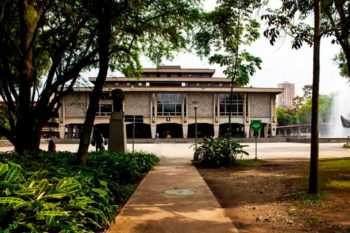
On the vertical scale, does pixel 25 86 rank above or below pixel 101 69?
below

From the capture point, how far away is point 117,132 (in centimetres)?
1948

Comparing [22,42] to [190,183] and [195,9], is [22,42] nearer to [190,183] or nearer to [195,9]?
[195,9]

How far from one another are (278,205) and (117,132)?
38.6 ft

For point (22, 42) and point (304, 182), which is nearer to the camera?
point (304, 182)

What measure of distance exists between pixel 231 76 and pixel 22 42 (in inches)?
403

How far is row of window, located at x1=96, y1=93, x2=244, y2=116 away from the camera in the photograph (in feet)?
235

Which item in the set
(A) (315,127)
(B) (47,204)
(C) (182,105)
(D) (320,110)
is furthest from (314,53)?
(D) (320,110)

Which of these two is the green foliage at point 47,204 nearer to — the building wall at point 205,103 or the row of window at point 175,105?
the building wall at point 205,103

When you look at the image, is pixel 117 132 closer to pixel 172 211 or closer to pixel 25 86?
pixel 25 86

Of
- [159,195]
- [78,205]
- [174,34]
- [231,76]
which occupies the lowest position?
[159,195]

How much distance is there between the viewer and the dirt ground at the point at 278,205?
6930mm

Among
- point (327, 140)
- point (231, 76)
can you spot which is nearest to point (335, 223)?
point (231, 76)

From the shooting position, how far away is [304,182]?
39.5 ft

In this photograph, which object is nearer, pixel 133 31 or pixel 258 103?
pixel 133 31
